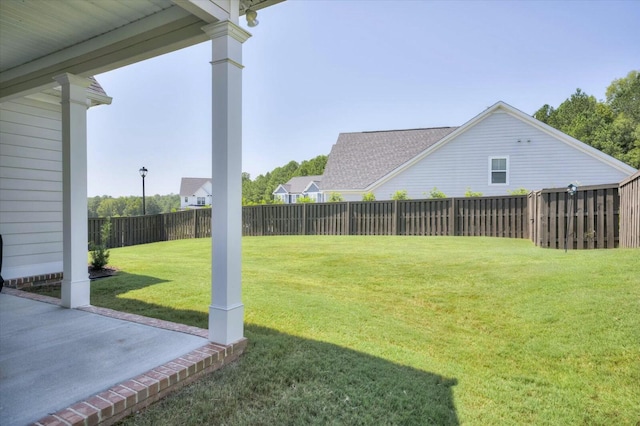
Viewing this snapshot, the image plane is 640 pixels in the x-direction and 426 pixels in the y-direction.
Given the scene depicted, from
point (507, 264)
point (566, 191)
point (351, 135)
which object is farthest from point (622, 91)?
point (507, 264)

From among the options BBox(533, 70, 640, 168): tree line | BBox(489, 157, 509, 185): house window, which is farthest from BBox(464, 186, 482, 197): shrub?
BBox(533, 70, 640, 168): tree line

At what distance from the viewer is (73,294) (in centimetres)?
430

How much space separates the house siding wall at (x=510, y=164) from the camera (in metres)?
13.5

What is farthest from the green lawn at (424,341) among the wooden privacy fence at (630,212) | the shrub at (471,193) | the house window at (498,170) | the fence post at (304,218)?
the house window at (498,170)

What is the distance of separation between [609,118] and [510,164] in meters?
29.5

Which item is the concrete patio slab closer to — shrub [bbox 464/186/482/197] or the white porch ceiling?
the white porch ceiling

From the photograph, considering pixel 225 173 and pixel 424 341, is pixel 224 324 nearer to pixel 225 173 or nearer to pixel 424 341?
pixel 225 173

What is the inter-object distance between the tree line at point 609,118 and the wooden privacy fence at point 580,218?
25.6m

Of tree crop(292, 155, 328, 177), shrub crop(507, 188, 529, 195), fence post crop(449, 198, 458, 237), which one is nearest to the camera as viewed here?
fence post crop(449, 198, 458, 237)

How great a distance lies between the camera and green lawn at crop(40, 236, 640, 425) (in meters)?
2.52

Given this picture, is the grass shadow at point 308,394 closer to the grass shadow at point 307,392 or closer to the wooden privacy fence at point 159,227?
the grass shadow at point 307,392

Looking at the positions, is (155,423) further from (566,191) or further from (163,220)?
(163,220)

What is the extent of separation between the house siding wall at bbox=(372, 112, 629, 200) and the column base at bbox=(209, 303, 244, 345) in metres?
13.3

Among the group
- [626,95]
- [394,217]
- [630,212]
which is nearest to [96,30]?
[630,212]
